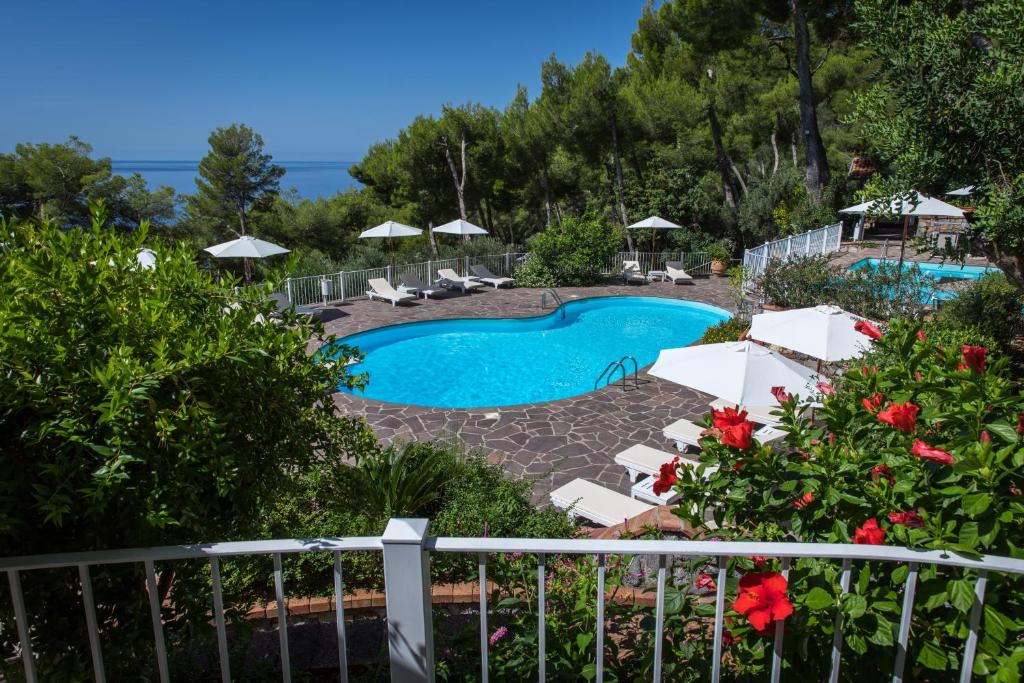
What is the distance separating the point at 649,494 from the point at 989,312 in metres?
6.93

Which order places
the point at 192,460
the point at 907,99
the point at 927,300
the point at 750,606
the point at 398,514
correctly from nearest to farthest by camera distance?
the point at 750,606 → the point at 192,460 → the point at 398,514 → the point at 907,99 → the point at 927,300

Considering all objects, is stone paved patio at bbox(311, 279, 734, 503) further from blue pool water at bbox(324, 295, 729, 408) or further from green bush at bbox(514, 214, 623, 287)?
green bush at bbox(514, 214, 623, 287)

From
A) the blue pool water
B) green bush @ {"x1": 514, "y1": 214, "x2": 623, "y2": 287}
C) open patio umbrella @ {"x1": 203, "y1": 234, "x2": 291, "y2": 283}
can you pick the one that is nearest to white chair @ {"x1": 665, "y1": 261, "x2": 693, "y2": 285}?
green bush @ {"x1": 514, "y1": 214, "x2": 623, "y2": 287}

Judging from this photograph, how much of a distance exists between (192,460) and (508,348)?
1306cm

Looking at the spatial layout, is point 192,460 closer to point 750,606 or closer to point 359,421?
point 359,421

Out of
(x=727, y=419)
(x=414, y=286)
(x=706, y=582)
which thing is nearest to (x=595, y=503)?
(x=706, y=582)

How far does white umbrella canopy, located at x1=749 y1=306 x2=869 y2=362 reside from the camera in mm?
7293

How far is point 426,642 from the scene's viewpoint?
1896mm

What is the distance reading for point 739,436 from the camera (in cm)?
200

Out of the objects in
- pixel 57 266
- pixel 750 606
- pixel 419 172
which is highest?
pixel 419 172

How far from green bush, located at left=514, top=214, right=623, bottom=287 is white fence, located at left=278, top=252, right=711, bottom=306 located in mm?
645

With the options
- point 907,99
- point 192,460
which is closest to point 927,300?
point 907,99

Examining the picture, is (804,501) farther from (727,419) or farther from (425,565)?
(425,565)

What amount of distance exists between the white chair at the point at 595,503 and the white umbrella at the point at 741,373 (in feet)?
5.26
